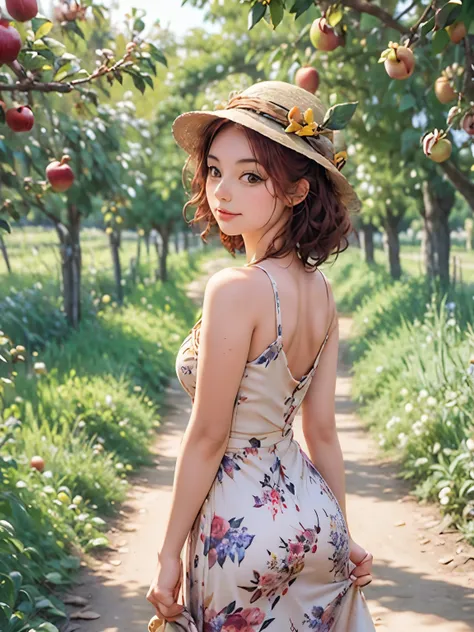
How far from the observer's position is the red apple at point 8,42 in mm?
2662

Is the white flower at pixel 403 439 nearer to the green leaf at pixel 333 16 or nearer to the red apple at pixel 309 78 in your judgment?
the red apple at pixel 309 78

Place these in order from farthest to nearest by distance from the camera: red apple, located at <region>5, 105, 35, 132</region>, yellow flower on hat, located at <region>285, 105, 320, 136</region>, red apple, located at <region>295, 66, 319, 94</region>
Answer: red apple, located at <region>295, 66, 319, 94</region>, red apple, located at <region>5, 105, 35, 132</region>, yellow flower on hat, located at <region>285, 105, 320, 136</region>

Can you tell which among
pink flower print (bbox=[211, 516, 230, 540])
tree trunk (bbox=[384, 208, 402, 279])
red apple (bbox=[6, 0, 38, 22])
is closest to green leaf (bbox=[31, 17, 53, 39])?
red apple (bbox=[6, 0, 38, 22])

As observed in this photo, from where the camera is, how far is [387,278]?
15.7 meters

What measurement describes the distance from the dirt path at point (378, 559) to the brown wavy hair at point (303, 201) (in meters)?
2.21

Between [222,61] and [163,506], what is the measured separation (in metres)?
9.78

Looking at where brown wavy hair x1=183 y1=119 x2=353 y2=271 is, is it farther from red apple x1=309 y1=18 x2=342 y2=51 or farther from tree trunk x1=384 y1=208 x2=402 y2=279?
tree trunk x1=384 y1=208 x2=402 y2=279

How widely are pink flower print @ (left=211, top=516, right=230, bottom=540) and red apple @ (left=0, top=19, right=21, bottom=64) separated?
1.67 metres

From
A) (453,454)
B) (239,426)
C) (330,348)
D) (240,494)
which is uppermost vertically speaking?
(330,348)

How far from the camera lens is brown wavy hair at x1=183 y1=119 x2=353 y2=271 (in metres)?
1.94

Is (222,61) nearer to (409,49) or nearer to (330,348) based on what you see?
(409,49)

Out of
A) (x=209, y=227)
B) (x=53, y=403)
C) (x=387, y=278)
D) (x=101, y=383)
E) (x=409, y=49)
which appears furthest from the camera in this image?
(x=387, y=278)

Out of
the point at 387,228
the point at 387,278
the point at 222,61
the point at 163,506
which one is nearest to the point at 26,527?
the point at 163,506

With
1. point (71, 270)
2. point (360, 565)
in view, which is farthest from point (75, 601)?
point (71, 270)
